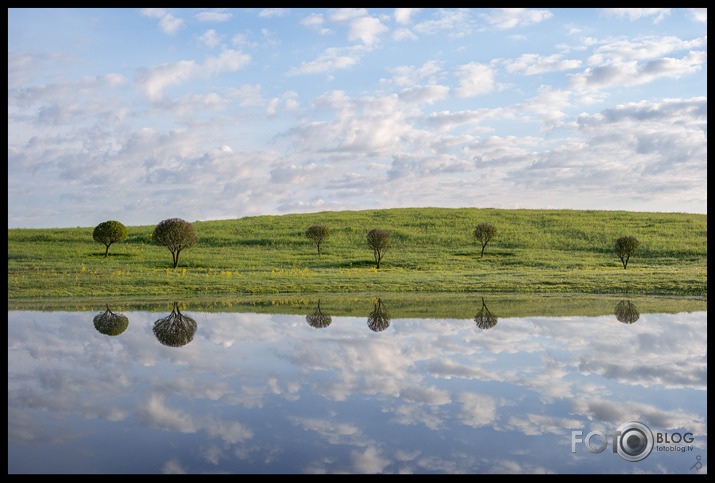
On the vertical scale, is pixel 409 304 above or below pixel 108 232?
below

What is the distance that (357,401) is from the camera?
32.9 feet

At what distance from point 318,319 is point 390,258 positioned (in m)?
32.3

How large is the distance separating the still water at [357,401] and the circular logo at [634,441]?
0.04 meters

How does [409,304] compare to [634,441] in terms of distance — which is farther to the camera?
[409,304]

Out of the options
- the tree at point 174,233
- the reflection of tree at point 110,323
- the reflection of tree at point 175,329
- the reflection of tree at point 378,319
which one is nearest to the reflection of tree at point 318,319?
the reflection of tree at point 378,319

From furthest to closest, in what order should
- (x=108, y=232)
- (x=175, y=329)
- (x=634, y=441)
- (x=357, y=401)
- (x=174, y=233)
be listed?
1. (x=108, y=232)
2. (x=174, y=233)
3. (x=175, y=329)
4. (x=357, y=401)
5. (x=634, y=441)

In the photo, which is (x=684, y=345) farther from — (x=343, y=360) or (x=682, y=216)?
(x=682, y=216)

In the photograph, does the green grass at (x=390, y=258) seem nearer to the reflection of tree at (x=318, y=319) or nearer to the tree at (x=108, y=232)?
the tree at (x=108, y=232)

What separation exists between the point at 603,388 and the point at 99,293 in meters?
25.5

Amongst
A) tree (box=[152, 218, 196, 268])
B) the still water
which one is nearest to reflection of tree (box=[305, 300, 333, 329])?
the still water

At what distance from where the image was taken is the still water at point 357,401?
7.59 m

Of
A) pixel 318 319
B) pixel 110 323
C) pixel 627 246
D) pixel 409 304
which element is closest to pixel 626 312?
pixel 409 304

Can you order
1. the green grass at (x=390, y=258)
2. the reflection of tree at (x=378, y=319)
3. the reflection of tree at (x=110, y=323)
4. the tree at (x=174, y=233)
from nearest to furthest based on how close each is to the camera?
1. the reflection of tree at (x=110, y=323)
2. the reflection of tree at (x=378, y=319)
3. the green grass at (x=390, y=258)
4. the tree at (x=174, y=233)

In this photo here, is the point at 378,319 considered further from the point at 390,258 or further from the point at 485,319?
the point at 390,258
